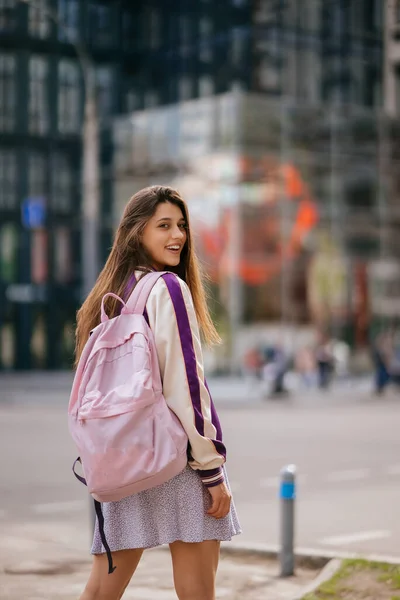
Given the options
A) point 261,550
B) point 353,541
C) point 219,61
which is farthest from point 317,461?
point 219,61

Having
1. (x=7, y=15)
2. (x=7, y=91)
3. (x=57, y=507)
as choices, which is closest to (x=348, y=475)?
(x=57, y=507)

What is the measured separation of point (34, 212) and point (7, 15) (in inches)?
287

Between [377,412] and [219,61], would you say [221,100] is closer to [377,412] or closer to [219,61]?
[219,61]

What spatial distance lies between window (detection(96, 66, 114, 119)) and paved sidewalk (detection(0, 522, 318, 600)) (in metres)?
39.9

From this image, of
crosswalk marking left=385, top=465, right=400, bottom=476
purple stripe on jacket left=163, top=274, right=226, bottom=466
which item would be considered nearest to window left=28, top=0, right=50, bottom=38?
crosswalk marking left=385, top=465, right=400, bottom=476

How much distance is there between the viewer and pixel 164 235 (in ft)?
14.2

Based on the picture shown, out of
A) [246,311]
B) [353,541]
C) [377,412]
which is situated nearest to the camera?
[353,541]

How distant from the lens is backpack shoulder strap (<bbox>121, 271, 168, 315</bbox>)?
4.11m

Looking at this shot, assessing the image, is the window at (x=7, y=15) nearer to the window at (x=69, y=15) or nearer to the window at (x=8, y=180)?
the window at (x=69, y=15)

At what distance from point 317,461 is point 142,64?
34.7 meters

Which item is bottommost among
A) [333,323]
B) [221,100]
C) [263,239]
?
[333,323]

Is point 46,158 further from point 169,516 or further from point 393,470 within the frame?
point 169,516

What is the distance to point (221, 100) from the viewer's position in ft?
133

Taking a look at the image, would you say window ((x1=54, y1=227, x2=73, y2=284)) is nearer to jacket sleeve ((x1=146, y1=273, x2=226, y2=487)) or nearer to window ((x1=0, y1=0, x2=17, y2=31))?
window ((x1=0, y1=0, x2=17, y2=31))
